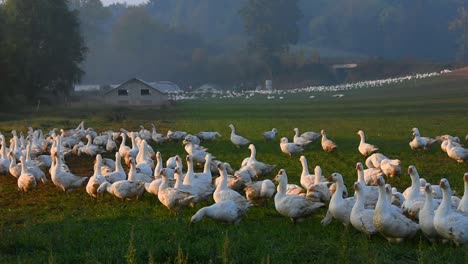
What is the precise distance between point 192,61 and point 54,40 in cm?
6350

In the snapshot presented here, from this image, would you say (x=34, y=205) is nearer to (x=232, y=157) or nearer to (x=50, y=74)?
(x=232, y=157)

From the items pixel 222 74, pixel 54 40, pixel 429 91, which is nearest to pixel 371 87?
pixel 429 91

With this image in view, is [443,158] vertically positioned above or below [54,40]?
below

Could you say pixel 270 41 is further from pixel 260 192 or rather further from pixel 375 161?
pixel 260 192

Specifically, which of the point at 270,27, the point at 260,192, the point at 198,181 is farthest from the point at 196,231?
the point at 270,27

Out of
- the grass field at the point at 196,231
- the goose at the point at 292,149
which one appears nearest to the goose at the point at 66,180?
the grass field at the point at 196,231

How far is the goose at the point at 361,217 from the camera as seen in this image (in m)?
8.54

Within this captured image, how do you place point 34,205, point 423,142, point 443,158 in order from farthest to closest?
point 423,142 → point 443,158 → point 34,205

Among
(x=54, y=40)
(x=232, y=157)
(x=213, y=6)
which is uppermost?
(x=213, y=6)

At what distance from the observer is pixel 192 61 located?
11638 cm

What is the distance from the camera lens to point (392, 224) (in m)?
8.21

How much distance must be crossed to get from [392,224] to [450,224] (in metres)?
0.78

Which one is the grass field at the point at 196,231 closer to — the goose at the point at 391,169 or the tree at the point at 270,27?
the goose at the point at 391,169

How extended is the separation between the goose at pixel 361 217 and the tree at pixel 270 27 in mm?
100688
